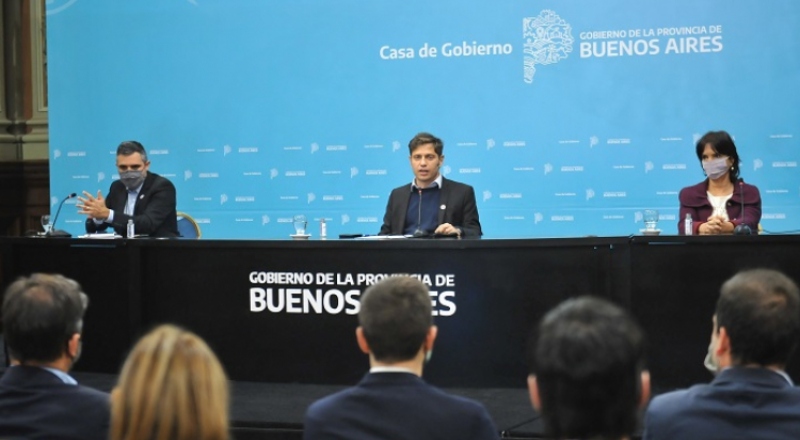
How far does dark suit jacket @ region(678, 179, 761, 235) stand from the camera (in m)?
5.03

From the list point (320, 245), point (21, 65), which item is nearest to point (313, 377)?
point (320, 245)

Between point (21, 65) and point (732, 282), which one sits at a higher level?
point (21, 65)

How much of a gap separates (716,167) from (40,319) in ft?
11.9

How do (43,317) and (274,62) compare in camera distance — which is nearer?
(43,317)

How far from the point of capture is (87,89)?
26.1 ft

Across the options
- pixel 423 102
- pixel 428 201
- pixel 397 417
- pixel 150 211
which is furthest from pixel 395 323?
pixel 423 102

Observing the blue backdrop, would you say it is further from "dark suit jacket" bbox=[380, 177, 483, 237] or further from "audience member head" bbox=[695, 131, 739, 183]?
"audience member head" bbox=[695, 131, 739, 183]

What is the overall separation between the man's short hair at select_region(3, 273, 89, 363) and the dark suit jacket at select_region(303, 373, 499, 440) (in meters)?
0.62

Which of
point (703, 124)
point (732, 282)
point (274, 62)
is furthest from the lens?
point (274, 62)

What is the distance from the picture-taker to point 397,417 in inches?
85.1

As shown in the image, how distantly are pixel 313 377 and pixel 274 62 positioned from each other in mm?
3415

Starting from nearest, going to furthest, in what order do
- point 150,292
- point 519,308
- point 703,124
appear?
1. point 519,308
2. point 150,292
3. point 703,124

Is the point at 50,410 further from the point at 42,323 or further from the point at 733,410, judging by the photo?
the point at 733,410

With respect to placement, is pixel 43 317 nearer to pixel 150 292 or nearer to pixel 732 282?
pixel 732 282
